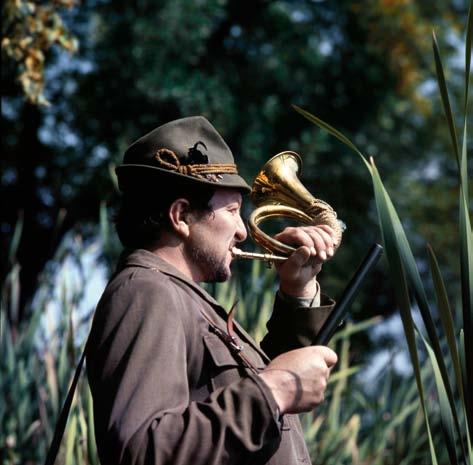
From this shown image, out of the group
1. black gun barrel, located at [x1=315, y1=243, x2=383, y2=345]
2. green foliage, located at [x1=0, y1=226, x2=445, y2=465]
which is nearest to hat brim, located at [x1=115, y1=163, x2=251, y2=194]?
black gun barrel, located at [x1=315, y1=243, x2=383, y2=345]

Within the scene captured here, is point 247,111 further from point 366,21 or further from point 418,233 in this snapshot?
point 418,233

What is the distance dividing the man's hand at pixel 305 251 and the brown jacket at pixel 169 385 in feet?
1.08

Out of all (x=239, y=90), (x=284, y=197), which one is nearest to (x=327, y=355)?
(x=284, y=197)

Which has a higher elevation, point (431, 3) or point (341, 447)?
point (431, 3)

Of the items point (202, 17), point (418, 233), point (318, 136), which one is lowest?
point (418, 233)

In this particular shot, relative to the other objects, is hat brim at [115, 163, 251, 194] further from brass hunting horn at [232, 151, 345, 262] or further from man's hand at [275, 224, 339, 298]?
brass hunting horn at [232, 151, 345, 262]

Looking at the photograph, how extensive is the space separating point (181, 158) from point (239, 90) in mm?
10514

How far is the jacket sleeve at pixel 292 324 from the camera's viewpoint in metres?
2.98

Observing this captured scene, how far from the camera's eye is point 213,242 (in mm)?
2734

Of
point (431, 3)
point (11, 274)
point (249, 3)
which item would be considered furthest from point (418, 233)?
point (11, 274)

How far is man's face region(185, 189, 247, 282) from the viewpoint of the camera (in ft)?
8.95

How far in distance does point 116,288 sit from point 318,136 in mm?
10247

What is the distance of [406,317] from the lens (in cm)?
237

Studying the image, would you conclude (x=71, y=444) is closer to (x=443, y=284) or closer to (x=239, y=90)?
(x=443, y=284)
